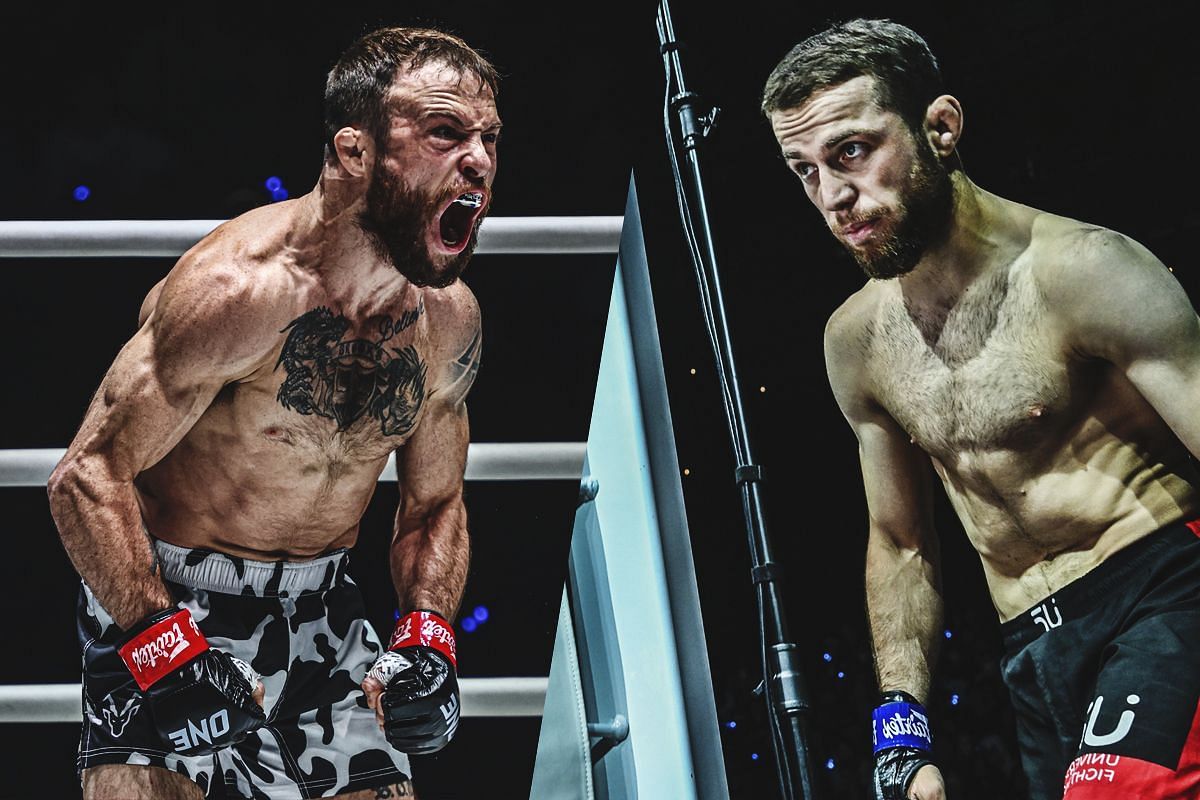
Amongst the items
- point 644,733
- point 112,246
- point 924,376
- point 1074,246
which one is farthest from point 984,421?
point 112,246

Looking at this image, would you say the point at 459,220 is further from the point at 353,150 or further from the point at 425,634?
the point at 425,634

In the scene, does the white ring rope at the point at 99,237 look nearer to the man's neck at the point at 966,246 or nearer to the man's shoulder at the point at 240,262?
the man's shoulder at the point at 240,262

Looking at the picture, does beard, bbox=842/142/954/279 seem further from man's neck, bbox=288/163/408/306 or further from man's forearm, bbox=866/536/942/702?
man's neck, bbox=288/163/408/306

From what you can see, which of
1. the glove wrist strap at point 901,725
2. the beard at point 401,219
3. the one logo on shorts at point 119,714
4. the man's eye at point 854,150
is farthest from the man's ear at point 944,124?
the one logo on shorts at point 119,714

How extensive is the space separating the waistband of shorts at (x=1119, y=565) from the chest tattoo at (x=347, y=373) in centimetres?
99

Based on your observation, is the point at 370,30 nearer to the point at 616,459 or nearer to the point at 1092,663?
the point at 616,459

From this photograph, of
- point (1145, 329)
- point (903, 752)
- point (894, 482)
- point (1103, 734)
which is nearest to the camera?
point (1103, 734)

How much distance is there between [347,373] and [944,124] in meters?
0.99

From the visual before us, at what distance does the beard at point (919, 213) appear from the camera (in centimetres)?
212

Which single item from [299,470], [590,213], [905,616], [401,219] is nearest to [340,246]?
[401,219]

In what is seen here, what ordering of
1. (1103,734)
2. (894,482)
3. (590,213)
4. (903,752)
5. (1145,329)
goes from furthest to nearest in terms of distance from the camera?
(590,213)
(894,482)
(903,752)
(1145,329)
(1103,734)

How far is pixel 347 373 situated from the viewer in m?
2.10

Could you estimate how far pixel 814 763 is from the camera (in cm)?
207

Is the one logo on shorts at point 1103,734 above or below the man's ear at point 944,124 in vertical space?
below
